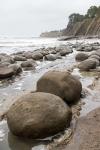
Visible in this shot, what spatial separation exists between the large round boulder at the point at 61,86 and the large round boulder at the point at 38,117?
1.27 m

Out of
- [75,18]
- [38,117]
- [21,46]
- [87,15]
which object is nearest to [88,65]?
[38,117]

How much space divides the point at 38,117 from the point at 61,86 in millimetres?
1823

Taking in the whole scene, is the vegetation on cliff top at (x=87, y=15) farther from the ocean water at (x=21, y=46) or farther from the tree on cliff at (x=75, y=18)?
the ocean water at (x=21, y=46)

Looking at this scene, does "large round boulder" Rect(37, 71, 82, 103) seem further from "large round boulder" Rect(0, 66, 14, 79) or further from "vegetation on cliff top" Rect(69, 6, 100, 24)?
"vegetation on cliff top" Rect(69, 6, 100, 24)

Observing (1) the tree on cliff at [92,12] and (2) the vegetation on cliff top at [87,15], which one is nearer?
(2) the vegetation on cliff top at [87,15]

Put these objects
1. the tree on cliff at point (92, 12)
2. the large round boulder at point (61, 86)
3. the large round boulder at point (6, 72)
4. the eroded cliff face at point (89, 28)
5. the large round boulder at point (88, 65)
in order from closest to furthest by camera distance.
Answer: the large round boulder at point (61, 86) → the large round boulder at point (6, 72) → the large round boulder at point (88, 65) → the eroded cliff face at point (89, 28) → the tree on cliff at point (92, 12)

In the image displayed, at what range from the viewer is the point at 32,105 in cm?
544

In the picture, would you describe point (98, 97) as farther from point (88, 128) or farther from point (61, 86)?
point (88, 128)

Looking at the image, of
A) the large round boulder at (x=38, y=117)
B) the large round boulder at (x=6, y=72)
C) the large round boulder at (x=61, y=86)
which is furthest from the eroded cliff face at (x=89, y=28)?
the large round boulder at (x=38, y=117)

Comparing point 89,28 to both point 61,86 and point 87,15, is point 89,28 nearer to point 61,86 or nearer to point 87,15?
point 87,15

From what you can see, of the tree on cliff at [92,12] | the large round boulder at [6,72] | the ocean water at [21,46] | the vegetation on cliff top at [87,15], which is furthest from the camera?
the tree on cliff at [92,12]

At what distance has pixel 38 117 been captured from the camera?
5227 mm

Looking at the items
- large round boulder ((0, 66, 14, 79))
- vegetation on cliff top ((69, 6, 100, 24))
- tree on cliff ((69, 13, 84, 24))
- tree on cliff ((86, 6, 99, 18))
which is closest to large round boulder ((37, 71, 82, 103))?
large round boulder ((0, 66, 14, 79))

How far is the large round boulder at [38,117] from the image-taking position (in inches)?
204
